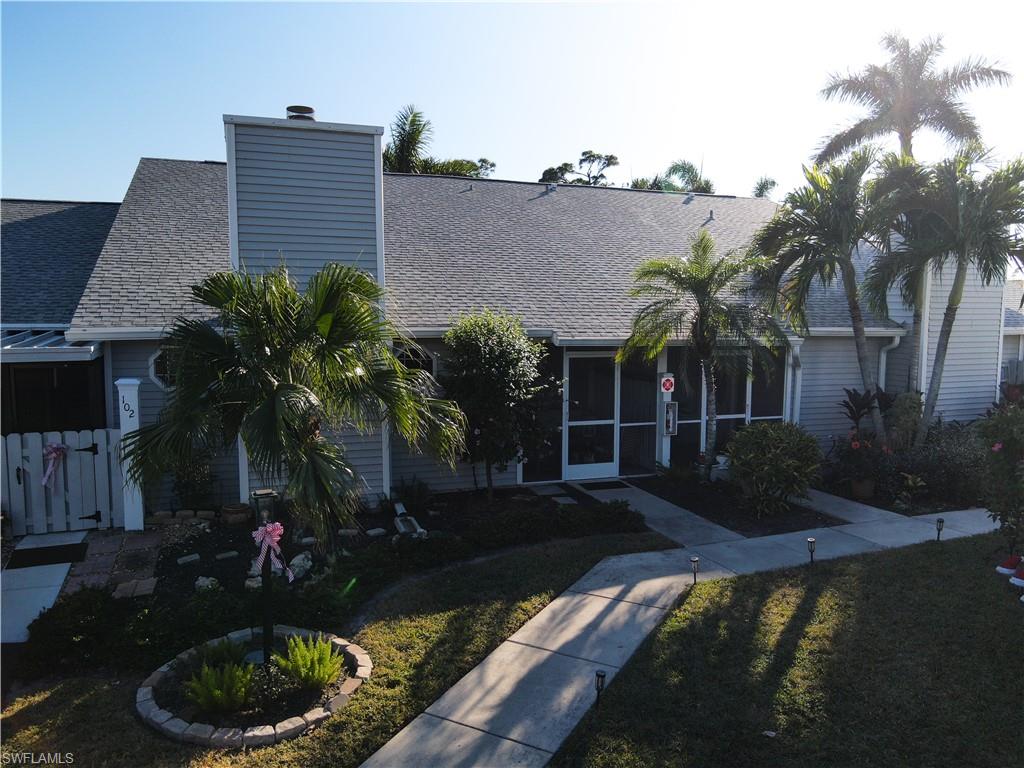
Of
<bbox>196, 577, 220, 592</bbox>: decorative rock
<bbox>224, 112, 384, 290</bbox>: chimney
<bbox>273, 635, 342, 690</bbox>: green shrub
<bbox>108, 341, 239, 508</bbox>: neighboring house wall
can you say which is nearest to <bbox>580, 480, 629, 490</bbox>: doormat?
<bbox>224, 112, 384, 290</bbox>: chimney

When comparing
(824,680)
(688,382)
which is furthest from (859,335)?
(824,680)

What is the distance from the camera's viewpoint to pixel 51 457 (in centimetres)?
861

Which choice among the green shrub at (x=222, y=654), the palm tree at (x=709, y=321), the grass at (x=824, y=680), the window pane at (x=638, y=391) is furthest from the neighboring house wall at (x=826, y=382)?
the green shrub at (x=222, y=654)

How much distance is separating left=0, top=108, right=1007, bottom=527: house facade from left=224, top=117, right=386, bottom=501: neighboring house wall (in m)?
0.02

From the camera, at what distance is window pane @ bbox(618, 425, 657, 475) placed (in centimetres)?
1252

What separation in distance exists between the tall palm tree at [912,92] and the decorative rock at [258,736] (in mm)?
25856

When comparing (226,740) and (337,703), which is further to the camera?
(337,703)

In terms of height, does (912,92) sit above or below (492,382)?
above

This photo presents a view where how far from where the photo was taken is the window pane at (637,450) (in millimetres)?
12523

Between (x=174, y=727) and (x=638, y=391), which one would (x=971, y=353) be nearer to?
(x=638, y=391)

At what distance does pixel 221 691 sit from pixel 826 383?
12.3m

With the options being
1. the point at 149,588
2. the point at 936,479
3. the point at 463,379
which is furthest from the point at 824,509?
the point at 149,588

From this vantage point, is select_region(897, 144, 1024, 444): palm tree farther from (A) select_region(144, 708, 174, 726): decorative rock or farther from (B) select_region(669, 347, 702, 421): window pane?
(A) select_region(144, 708, 174, 726): decorative rock

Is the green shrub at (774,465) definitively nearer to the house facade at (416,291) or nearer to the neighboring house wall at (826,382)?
the house facade at (416,291)
